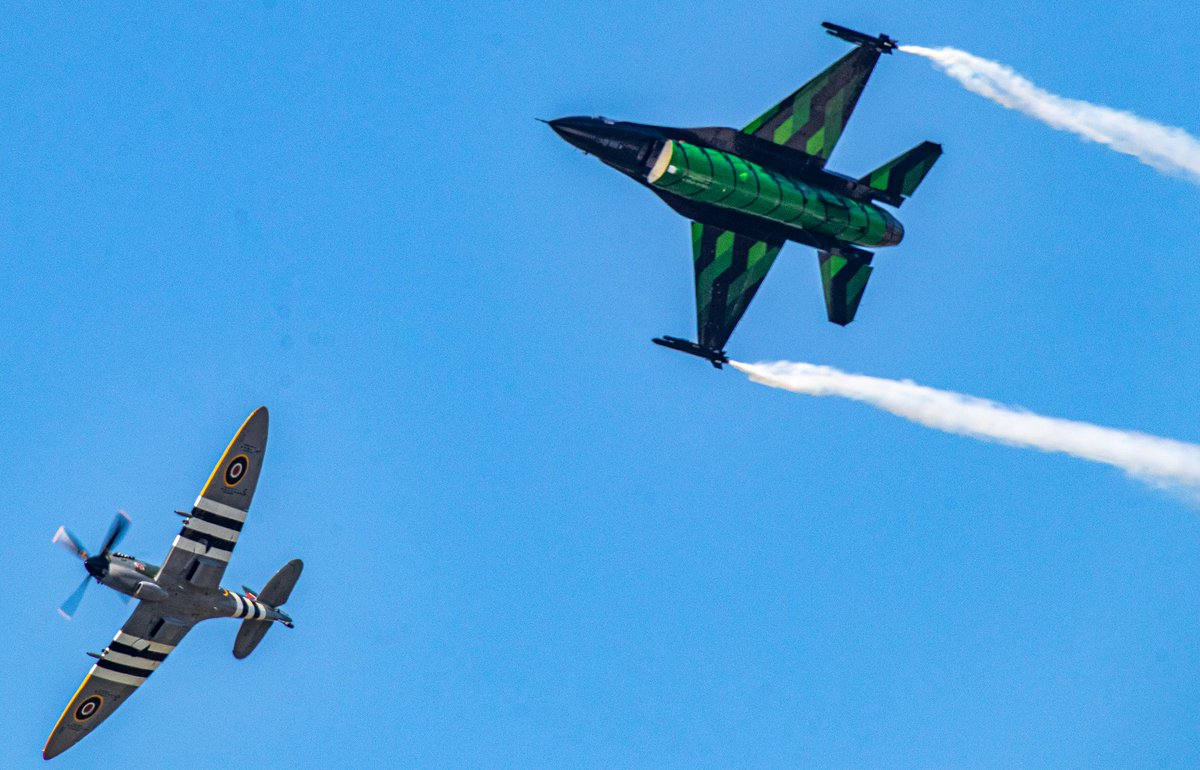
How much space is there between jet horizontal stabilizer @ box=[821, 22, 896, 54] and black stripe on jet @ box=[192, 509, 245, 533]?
30185 millimetres

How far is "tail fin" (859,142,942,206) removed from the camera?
60312mm

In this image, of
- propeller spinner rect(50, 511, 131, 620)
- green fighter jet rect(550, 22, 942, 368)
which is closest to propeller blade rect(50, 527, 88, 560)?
propeller spinner rect(50, 511, 131, 620)

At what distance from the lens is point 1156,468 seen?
54.0m

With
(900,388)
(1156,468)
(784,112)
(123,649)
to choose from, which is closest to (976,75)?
(784,112)

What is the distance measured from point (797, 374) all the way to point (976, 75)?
13.5 meters

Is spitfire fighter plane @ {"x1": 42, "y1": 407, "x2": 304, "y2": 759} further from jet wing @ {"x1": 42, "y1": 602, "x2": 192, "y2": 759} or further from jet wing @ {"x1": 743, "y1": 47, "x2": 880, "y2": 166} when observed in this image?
jet wing @ {"x1": 743, "y1": 47, "x2": 880, "y2": 166}

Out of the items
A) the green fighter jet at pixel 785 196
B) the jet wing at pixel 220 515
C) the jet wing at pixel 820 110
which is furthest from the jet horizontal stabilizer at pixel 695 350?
the jet wing at pixel 220 515

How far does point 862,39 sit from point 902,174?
5.50 m

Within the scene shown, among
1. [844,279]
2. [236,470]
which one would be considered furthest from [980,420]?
[236,470]

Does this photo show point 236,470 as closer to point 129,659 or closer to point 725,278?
point 129,659

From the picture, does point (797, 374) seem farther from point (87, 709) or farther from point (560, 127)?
point (87, 709)

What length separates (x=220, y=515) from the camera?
60.8m

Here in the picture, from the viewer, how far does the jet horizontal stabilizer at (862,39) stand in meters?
59.2

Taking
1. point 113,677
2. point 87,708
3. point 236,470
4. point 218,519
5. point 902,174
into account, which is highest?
point 902,174
